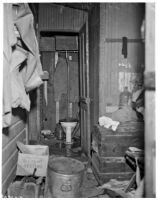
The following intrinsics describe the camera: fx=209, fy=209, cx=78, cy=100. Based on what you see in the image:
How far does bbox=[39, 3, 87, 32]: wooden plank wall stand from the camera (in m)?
5.05

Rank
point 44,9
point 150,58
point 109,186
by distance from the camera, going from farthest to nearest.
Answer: point 44,9 < point 109,186 < point 150,58

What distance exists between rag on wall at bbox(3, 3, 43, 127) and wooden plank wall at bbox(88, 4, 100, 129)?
4.53ft

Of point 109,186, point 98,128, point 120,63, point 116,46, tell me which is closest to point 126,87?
point 120,63

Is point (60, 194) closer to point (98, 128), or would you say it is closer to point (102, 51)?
point (98, 128)

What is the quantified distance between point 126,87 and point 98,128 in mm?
1062

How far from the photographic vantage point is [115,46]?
12.2 feet

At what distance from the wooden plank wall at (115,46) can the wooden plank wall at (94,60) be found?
0.40 feet

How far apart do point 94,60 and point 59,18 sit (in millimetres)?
1849

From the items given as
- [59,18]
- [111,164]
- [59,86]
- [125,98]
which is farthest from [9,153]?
[59,86]

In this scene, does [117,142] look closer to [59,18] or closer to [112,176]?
[112,176]

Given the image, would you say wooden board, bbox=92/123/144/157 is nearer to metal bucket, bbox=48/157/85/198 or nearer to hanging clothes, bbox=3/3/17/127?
metal bucket, bbox=48/157/85/198

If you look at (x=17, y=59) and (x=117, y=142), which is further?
(x=117, y=142)

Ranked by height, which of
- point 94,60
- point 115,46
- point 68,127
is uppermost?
point 115,46

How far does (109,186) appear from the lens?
8.98 feet
